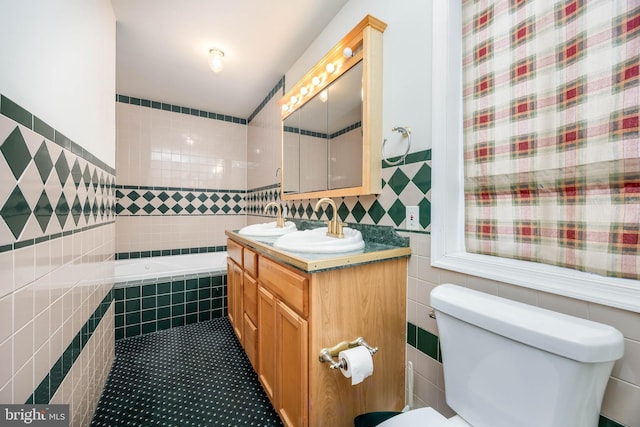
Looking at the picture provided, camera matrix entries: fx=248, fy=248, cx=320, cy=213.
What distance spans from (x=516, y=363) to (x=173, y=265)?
3.25 metres

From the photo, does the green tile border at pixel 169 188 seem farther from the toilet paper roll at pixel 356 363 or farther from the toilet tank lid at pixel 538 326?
the toilet tank lid at pixel 538 326

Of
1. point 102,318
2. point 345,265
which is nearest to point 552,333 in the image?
point 345,265

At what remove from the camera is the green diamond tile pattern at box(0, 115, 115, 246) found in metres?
0.63

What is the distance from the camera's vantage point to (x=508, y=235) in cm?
95

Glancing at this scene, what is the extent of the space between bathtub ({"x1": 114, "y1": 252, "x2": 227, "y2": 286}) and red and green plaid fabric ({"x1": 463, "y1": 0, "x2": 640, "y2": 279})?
7.62 ft

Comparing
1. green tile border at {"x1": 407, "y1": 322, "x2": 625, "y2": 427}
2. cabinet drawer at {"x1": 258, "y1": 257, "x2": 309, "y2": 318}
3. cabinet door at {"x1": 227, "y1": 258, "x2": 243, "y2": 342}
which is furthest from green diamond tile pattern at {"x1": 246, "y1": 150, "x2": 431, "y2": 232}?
cabinet door at {"x1": 227, "y1": 258, "x2": 243, "y2": 342}

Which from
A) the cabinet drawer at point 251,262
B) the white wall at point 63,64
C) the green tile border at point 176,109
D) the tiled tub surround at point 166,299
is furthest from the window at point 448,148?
the green tile border at point 176,109

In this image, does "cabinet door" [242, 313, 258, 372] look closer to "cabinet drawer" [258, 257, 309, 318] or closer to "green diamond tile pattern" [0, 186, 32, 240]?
"cabinet drawer" [258, 257, 309, 318]

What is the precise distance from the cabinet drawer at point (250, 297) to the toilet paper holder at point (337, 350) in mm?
640

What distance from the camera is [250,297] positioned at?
5.19 ft

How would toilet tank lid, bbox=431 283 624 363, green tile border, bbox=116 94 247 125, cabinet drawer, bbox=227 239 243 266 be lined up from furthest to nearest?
green tile border, bbox=116 94 247 125
cabinet drawer, bbox=227 239 243 266
toilet tank lid, bbox=431 283 624 363

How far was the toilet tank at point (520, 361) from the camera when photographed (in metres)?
0.59

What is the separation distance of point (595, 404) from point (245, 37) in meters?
2.53

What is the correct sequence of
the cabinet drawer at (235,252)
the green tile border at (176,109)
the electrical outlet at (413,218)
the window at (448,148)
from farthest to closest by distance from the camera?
the green tile border at (176,109), the cabinet drawer at (235,252), the electrical outlet at (413,218), the window at (448,148)
